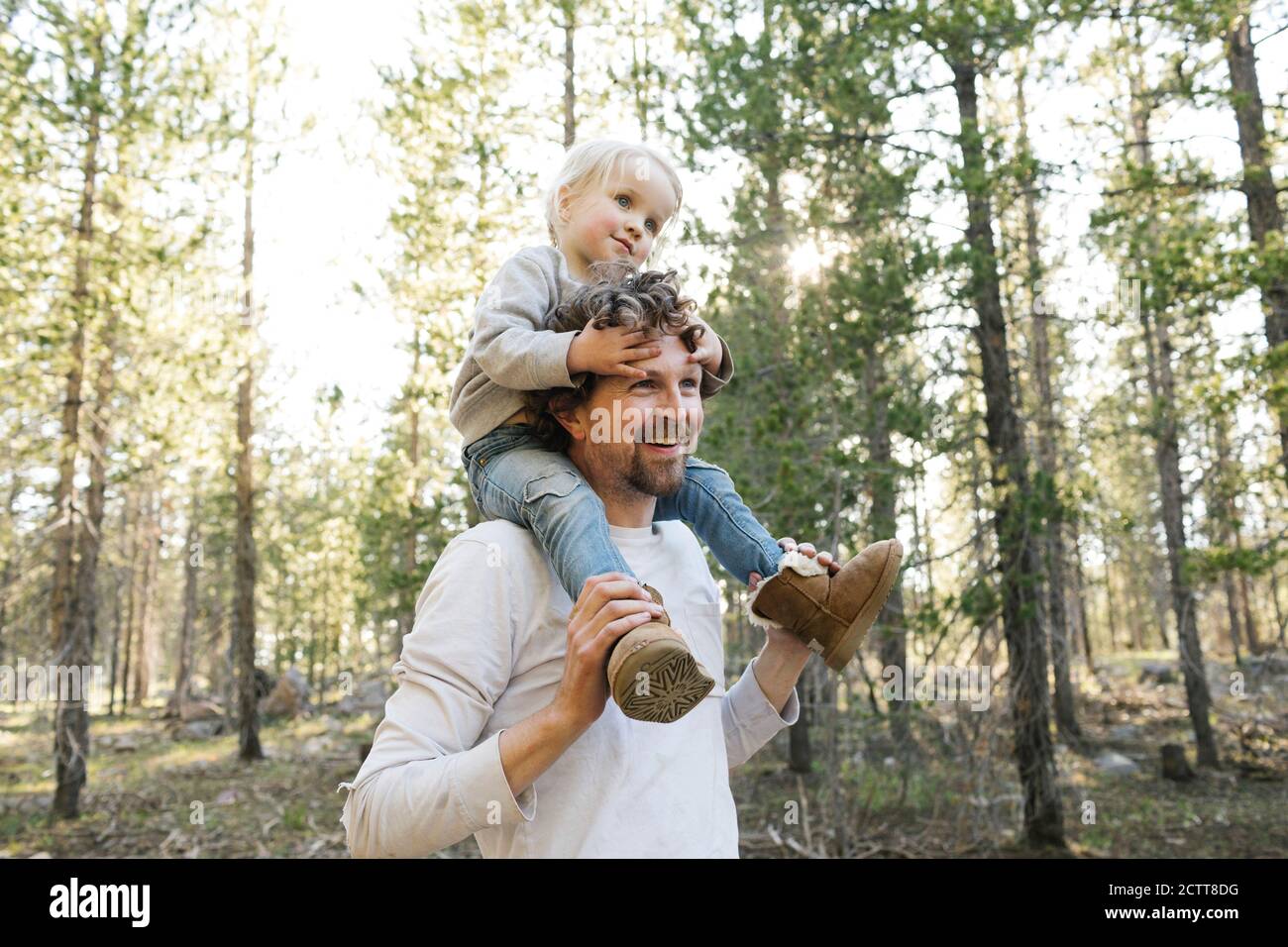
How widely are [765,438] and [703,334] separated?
5595mm

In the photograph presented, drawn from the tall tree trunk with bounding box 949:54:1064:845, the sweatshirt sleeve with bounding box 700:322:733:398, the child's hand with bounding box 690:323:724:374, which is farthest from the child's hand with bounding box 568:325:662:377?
the tall tree trunk with bounding box 949:54:1064:845

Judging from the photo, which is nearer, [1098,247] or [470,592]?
[470,592]

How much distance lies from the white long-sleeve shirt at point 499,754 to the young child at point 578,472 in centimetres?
12

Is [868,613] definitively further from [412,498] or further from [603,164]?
[412,498]

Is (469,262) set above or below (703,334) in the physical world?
above

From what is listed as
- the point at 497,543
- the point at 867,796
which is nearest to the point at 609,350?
the point at 497,543

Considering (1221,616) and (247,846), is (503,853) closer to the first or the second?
(247,846)

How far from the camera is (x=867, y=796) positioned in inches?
390

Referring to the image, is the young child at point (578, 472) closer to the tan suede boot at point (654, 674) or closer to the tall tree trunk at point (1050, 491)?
the tan suede boot at point (654, 674)

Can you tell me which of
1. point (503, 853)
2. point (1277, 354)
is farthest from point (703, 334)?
point (1277, 354)

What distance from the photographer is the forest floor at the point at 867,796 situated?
823 cm

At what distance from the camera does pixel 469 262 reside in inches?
358

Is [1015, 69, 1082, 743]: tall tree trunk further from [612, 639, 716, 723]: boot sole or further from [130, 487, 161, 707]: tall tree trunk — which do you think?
[130, 487, 161, 707]: tall tree trunk

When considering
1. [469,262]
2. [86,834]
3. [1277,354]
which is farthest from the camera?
[86,834]
